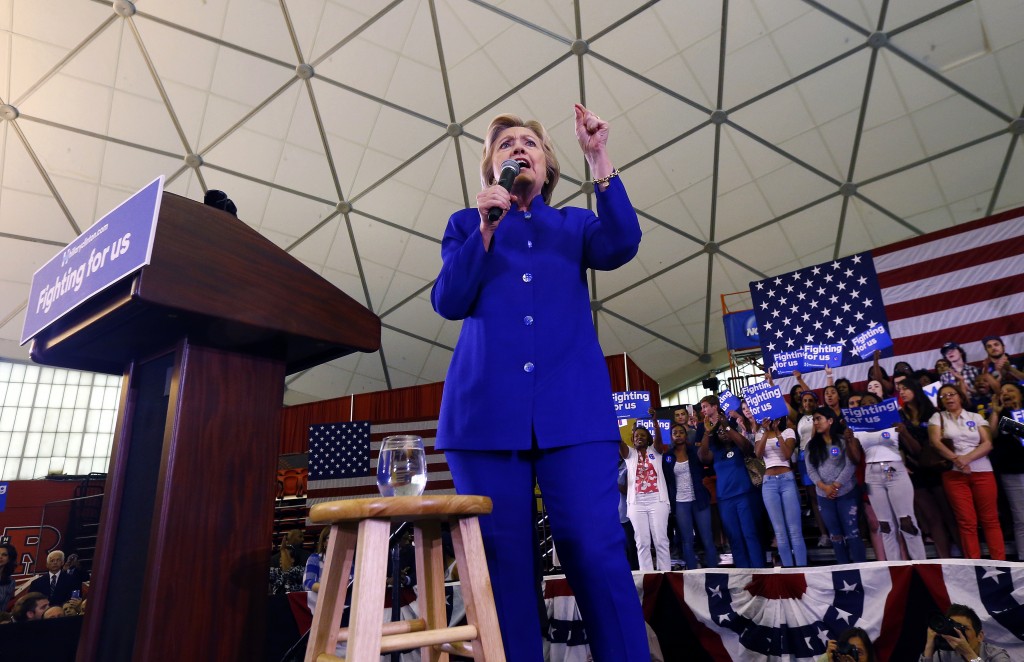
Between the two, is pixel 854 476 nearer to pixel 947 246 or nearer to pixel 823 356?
pixel 823 356

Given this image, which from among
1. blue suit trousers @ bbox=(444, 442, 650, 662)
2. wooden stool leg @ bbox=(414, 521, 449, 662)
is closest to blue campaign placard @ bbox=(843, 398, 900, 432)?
blue suit trousers @ bbox=(444, 442, 650, 662)

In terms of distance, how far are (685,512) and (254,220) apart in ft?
29.7

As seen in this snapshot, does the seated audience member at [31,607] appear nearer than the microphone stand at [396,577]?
No

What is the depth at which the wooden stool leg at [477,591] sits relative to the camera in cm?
121

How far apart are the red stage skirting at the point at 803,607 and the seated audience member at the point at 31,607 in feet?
17.6

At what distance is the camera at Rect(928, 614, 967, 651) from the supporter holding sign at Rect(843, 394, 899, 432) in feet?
10.0

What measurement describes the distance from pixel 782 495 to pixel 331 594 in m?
5.68

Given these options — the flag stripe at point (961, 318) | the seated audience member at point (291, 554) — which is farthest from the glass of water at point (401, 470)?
the flag stripe at point (961, 318)

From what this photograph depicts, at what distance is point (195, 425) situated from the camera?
1438mm

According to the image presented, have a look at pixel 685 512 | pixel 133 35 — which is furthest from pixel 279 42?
pixel 685 512

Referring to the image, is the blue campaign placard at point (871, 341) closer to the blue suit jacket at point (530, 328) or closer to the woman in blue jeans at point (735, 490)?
the woman in blue jeans at point (735, 490)

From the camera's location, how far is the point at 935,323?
8531mm

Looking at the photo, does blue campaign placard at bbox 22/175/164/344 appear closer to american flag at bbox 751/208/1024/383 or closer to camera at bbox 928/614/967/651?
camera at bbox 928/614/967/651

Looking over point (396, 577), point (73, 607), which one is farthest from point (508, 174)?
point (73, 607)
